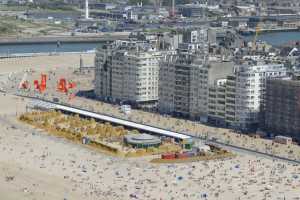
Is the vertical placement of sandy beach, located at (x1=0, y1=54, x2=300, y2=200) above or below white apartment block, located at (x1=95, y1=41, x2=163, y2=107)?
below

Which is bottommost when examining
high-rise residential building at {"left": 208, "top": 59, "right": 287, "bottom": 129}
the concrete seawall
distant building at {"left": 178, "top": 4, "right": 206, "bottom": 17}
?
the concrete seawall

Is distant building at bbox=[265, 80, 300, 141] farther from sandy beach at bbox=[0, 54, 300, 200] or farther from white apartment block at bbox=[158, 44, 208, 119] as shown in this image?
white apartment block at bbox=[158, 44, 208, 119]

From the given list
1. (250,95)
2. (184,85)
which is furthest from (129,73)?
(250,95)

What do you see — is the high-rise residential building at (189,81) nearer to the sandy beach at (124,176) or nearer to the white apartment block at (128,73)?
the white apartment block at (128,73)

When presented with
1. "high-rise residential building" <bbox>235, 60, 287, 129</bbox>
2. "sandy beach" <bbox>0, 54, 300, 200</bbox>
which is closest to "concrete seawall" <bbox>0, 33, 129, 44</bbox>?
"high-rise residential building" <bbox>235, 60, 287, 129</bbox>

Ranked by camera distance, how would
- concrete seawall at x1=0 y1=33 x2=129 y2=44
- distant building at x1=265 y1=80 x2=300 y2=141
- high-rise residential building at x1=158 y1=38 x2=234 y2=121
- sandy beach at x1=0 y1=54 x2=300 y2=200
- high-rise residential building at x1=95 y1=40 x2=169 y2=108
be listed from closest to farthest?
sandy beach at x1=0 y1=54 x2=300 y2=200 < distant building at x1=265 y1=80 x2=300 y2=141 < high-rise residential building at x1=158 y1=38 x2=234 y2=121 < high-rise residential building at x1=95 y1=40 x2=169 y2=108 < concrete seawall at x1=0 y1=33 x2=129 y2=44

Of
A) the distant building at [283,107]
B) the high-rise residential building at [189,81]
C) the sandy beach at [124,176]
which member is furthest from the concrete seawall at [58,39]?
the sandy beach at [124,176]

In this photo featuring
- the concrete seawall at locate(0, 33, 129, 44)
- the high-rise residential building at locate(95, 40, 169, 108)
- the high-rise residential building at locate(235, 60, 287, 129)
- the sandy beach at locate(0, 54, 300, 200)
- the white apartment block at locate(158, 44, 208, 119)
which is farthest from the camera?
the concrete seawall at locate(0, 33, 129, 44)
